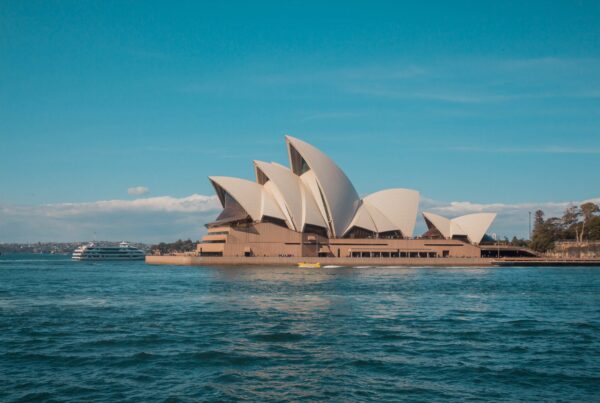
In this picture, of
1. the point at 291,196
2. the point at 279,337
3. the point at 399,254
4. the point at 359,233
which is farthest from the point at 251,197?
the point at 279,337

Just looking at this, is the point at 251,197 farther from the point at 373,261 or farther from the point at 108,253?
the point at 108,253

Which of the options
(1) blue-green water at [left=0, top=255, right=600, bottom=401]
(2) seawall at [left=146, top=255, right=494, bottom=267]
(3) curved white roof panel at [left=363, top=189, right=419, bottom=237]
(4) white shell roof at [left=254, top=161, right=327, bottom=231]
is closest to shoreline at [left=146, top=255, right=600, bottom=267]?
(2) seawall at [left=146, top=255, right=494, bottom=267]

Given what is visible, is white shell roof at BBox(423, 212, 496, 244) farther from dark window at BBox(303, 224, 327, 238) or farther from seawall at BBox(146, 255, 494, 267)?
dark window at BBox(303, 224, 327, 238)

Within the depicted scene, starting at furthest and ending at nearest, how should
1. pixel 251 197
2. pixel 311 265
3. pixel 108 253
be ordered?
pixel 108 253, pixel 251 197, pixel 311 265

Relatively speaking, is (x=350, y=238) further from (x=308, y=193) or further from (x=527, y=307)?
(x=527, y=307)

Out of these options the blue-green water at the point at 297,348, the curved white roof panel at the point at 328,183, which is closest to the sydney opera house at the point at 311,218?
the curved white roof panel at the point at 328,183

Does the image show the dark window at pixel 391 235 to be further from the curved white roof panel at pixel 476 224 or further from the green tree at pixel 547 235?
the green tree at pixel 547 235
